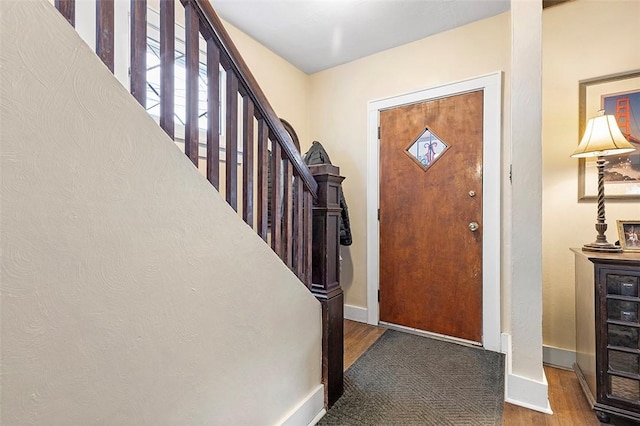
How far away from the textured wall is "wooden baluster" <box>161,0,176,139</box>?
0.26 ft

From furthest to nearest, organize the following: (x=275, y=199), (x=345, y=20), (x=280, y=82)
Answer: (x=280, y=82), (x=345, y=20), (x=275, y=199)

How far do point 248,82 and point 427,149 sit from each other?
174 cm

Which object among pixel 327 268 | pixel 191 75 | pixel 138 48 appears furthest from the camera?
pixel 327 268

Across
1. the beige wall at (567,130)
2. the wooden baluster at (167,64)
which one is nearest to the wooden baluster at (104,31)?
the wooden baluster at (167,64)

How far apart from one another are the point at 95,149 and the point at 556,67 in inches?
99.5

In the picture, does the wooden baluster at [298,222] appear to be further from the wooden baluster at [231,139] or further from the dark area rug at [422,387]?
the dark area rug at [422,387]

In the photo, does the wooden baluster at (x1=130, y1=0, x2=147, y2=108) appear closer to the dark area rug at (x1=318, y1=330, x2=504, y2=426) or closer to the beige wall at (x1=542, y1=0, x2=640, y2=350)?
the dark area rug at (x1=318, y1=330, x2=504, y2=426)

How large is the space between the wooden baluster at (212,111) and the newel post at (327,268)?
0.59 m

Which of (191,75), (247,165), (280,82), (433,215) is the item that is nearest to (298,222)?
(247,165)

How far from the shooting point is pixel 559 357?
197 cm

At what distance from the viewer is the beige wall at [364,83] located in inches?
87.2

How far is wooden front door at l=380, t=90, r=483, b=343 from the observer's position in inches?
89.4

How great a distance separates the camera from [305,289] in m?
1.42

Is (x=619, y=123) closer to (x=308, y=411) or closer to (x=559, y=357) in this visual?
(x=559, y=357)
